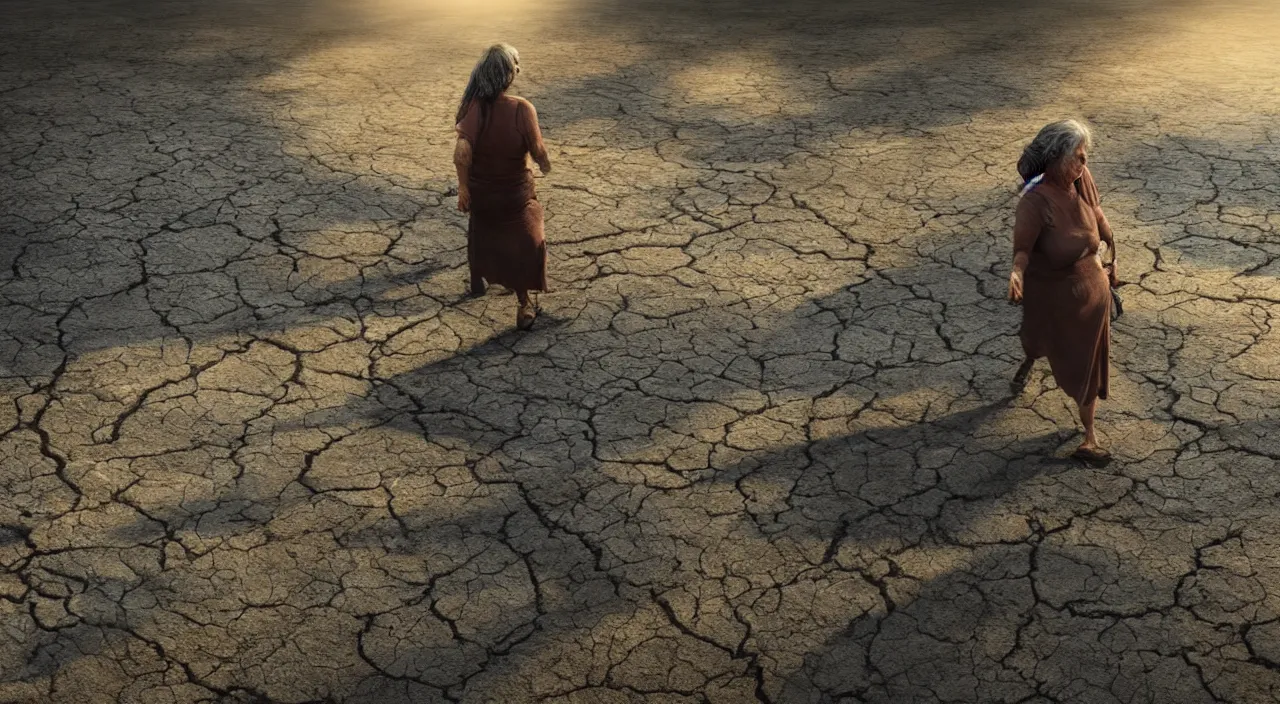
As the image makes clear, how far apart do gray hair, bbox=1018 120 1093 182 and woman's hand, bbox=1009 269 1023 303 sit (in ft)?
1.18

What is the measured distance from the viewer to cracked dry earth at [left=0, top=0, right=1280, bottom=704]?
377cm

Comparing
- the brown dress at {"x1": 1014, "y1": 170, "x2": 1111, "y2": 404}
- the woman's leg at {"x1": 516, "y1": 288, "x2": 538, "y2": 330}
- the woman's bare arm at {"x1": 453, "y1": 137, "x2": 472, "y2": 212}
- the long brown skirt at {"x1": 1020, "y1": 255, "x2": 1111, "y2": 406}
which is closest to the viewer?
the brown dress at {"x1": 1014, "y1": 170, "x2": 1111, "y2": 404}

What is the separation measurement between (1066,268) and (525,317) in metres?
2.27

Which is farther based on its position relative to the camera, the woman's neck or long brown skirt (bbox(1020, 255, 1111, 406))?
long brown skirt (bbox(1020, 255, 1111, 406))

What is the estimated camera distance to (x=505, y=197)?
5.44m

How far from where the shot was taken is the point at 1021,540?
4164 mm

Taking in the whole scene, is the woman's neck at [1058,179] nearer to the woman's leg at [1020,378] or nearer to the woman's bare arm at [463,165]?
the woman's leg at [1020,378]

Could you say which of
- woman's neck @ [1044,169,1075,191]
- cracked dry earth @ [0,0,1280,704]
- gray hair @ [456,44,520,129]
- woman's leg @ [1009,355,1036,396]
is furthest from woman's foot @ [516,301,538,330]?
woman's neck @ [1044,169,1075,191]

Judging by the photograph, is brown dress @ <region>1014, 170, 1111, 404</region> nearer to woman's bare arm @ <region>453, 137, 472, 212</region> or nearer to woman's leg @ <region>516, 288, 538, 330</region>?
woman's leg @ <region>516, 288, 538, 330</region>

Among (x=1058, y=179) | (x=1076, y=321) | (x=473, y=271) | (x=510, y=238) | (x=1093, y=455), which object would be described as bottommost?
(x=1093, y=455)

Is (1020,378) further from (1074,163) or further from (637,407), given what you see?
(637,407)

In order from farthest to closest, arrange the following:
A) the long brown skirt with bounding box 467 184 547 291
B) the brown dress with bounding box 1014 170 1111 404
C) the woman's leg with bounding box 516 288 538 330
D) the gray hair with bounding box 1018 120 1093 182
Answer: the woman's leg with bounding box 516 288 538 330, the long brown skirt with bounding box 467 184 547 291, the brown dress with bounding box 1014 170 1111 404, the gray hair with bounding box 1018 120 1093 182

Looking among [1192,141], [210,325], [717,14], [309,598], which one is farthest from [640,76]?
[309,598]

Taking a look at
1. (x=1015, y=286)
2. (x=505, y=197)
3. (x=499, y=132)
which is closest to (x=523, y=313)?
Answer: (x=505, y=197)
